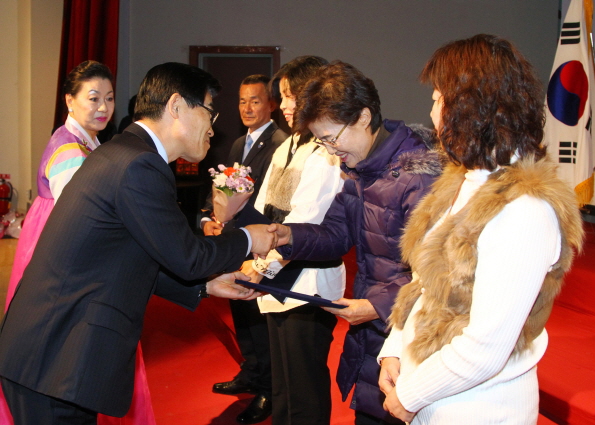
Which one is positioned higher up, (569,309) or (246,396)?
(569,309)

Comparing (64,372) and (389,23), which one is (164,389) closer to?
(64,372)

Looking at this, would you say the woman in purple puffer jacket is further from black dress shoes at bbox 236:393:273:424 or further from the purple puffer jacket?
black dress shoes at bbox 236:393:273:424

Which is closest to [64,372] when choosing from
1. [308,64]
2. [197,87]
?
[197,87]

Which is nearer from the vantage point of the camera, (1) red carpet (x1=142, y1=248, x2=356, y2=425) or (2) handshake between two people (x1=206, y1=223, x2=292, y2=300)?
(2) handshake between two people (x1=206, y1=223, x2=292, y2=300)

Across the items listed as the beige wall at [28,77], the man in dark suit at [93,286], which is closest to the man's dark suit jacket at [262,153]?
the man in dark suit at [93,286]

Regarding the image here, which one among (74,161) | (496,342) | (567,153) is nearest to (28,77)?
(74,161)

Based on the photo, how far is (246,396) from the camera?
3.16 metres

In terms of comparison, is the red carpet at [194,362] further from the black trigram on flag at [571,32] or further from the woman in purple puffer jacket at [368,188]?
→ the black trigram on flag at [571,32]

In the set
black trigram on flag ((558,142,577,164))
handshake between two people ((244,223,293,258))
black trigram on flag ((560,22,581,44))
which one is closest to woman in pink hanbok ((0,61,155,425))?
handshake between two people ((244,223,293,258))

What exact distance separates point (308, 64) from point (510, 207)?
161 cm

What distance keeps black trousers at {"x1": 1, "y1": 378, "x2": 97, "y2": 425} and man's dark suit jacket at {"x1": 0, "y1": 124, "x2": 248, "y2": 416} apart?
6cm

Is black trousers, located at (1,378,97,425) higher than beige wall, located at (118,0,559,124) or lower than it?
lower

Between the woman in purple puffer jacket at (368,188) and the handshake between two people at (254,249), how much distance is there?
27cm

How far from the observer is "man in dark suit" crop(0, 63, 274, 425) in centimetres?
146
